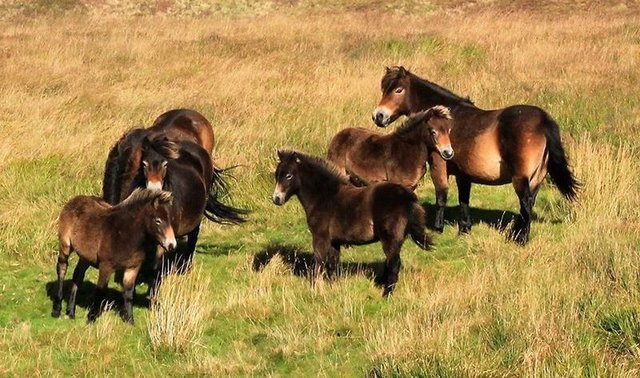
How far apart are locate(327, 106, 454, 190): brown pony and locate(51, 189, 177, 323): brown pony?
2824mm

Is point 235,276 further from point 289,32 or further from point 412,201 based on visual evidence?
point 289,32

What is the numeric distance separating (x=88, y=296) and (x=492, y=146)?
459 centimetres

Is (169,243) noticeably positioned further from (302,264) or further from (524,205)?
(524,205)

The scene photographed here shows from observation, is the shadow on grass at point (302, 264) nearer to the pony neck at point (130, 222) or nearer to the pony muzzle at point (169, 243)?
the pony muzzle at point (169, 243)

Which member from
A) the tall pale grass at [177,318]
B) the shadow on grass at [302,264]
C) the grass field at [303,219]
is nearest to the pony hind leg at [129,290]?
the grass field at [303,219]

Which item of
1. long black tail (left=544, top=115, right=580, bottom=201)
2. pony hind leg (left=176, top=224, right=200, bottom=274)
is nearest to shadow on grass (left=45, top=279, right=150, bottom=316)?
pony hind leg (left=176, top=224, right=200, bottom=274)

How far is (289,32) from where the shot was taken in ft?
68.2

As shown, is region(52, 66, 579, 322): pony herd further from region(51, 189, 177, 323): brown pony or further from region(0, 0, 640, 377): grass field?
region(0, 0, 640, 377): grass field

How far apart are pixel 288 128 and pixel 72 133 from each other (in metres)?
3.33

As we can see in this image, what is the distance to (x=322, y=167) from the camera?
771cm

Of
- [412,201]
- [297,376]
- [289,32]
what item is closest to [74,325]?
[297,376]

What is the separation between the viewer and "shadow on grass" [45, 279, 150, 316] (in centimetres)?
755

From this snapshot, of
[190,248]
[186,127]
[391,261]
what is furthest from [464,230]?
[186,127]

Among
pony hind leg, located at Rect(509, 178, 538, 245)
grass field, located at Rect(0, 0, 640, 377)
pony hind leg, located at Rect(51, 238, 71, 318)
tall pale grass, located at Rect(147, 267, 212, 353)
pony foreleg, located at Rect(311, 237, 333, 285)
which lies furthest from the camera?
pony hind leg, located at Rect(509, 178, 538, 245)
